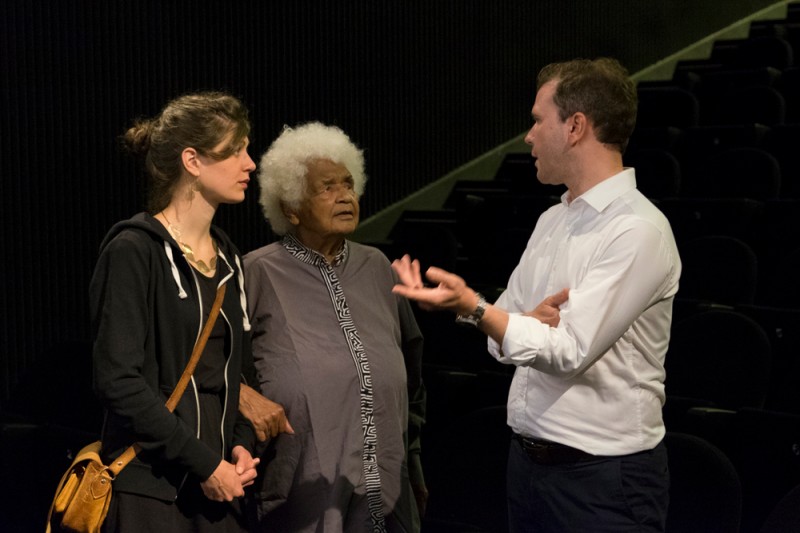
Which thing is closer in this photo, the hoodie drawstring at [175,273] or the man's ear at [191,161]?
the hoodie drawstring at [175,273]

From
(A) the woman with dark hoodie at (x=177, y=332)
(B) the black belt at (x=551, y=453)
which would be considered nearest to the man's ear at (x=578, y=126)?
(B) the black belt at (x=551, y=453)

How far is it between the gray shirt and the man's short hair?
2.24 feet

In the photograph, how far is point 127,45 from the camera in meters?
4.05

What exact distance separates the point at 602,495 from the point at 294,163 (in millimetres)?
1040

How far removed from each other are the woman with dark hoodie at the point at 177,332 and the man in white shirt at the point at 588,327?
1.49 feet

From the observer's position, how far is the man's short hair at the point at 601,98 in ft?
6.30

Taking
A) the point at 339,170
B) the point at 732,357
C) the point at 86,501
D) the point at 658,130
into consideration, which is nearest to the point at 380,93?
the point at 658,130

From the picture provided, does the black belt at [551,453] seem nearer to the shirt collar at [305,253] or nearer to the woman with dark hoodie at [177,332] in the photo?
the woman with dark hoodie at [177,332]

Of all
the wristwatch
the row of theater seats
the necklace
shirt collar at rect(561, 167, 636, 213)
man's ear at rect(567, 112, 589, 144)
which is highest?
man's ear at rect(567, 112, 589, 144)

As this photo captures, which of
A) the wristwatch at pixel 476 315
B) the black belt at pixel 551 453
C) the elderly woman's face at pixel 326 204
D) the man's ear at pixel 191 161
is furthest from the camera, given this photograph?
the elderly woman's face at pixel 326 204

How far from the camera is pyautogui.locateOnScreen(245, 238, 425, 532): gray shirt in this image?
2.24 metres

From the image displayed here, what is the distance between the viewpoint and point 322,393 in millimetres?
2254

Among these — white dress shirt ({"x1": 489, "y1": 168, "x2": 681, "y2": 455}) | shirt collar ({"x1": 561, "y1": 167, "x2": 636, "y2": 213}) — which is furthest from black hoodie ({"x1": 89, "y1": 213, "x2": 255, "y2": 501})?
shirt collar ({"x1": 561, "y1": 167, "x2": 636, "y2": 213})

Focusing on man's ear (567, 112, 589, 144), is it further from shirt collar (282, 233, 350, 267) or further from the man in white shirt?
shirt collar (282, 233, 350, 267)
